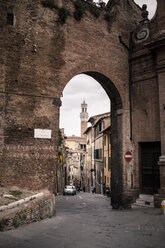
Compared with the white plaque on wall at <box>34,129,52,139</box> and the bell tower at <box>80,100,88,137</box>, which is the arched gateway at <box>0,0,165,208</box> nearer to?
the white plaque on wall at <box>34,129,52,139</box>

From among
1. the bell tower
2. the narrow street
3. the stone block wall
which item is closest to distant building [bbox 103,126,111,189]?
the stone block wall

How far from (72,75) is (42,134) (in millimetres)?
2845

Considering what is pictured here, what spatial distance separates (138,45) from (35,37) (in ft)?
17.1

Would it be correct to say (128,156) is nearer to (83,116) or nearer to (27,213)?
(27,213)

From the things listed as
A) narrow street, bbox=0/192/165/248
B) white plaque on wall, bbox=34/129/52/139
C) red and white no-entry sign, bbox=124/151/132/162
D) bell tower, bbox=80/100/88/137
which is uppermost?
bell tower, bbox=80/100/88/137

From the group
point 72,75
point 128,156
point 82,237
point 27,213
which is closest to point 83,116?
point 128,156

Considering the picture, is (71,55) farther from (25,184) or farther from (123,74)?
(25,184)

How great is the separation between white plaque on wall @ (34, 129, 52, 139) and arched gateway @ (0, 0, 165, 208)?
38 millimetres

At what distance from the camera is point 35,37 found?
934cm

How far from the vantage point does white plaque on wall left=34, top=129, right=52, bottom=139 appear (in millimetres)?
8980

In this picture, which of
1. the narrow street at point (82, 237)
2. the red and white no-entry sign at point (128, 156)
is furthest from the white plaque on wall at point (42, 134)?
the red and white no-entry sign at point (128, 156)

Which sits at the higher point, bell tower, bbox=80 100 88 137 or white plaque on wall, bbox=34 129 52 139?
bell tower, bbox=80 100 88 137

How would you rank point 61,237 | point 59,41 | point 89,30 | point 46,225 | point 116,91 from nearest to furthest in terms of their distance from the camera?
point 61,237 < point 46,225 < point 59,41 < point 89,30 < point 116,91

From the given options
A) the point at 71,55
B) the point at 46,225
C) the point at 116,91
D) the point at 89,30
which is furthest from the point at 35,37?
the point at 46,225
